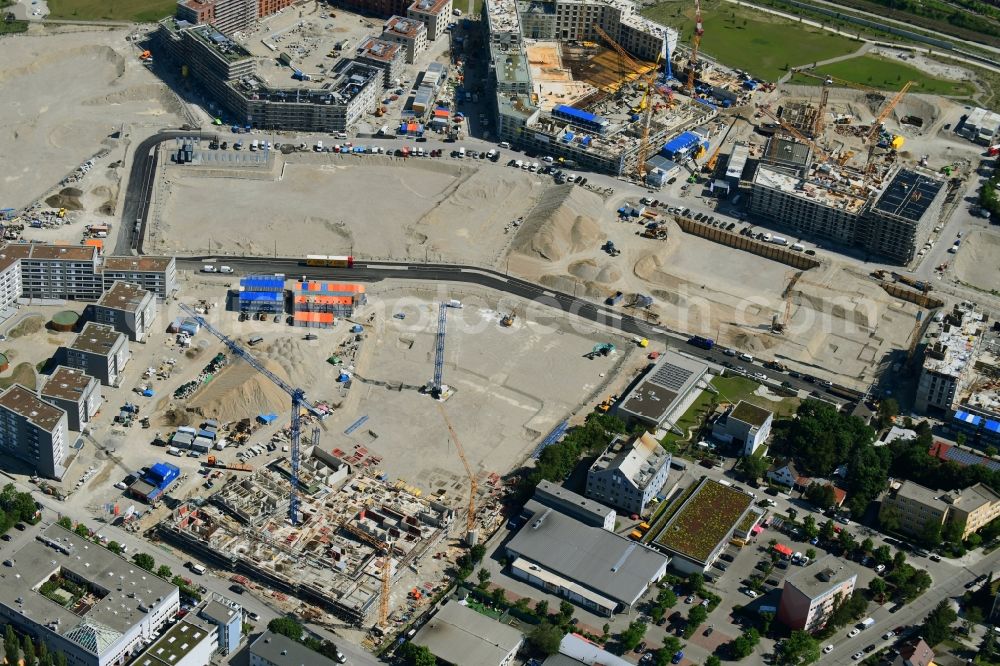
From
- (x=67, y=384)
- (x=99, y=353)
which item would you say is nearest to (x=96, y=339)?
(x=99, y=353)

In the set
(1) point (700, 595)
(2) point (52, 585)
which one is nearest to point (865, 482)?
(1) point (700, 595)

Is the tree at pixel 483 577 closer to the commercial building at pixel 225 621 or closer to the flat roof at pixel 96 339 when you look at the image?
the commercial building at pixel 225 621

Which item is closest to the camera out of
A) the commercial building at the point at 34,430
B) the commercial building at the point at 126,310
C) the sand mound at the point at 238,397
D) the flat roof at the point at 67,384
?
the commercial building at the point at 34,430

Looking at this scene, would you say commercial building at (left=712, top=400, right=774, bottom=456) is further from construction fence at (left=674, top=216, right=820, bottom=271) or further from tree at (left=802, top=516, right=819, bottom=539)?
construction fence at (left=674, top=216, right=820, bottom=271)

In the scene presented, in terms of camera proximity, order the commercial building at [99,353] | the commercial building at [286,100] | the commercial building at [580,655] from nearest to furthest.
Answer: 1. the commercial building at [580,655]
2. the commercial building at [99,353]
3. the commercial building at [286,100]

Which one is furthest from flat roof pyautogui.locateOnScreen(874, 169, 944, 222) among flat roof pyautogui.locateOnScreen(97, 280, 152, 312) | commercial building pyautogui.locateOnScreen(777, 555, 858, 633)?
flat roof pyautogui.locateOnScreen(97, 280, 152, 312)

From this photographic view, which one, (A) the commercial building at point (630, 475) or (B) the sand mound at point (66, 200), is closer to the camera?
(A) the commercial building at point (630, 475)

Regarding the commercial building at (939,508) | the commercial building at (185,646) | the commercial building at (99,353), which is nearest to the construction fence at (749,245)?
the commercial building at (939,508)
